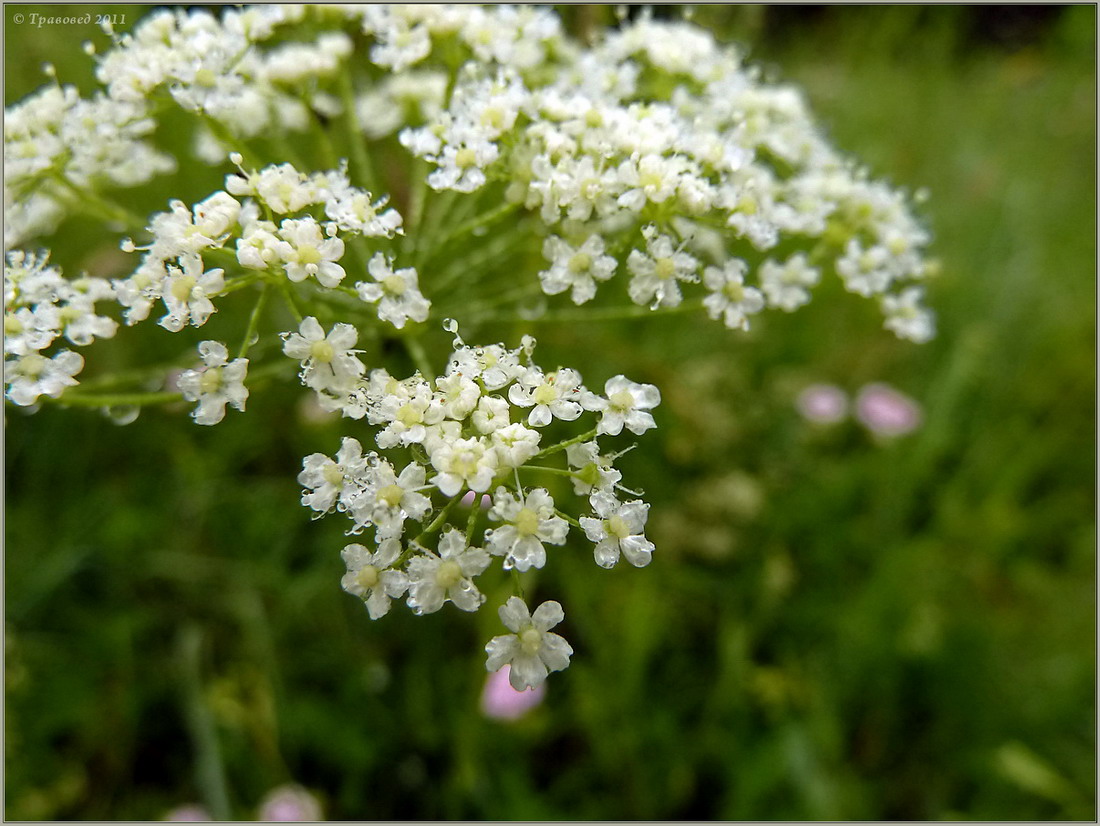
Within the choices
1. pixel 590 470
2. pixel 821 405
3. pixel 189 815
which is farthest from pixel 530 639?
pixel 821 405

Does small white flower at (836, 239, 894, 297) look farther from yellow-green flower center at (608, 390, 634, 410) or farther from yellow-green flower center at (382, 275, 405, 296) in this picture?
yellow-green flower center at (382, 275, 405, 296)

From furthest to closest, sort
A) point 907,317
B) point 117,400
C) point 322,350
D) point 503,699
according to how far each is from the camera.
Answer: point 503,699
point 907,317
point 117,400
point 322,350

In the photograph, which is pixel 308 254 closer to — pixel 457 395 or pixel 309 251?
pixel 309 251

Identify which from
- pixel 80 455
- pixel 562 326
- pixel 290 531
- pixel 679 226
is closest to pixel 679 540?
pixel 562 326

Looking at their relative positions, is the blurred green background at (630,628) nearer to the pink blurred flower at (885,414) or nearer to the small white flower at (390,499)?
the pink blurred flower at (885,414)

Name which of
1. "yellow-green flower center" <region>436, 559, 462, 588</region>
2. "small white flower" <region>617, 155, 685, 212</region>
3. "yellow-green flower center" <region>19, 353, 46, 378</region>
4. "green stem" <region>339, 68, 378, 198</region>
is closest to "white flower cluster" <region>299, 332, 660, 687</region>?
"yellow-green flower center" <region>436, 559, 462, 588</region>

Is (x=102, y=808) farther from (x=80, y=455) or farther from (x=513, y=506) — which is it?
(x=513, y=506)
